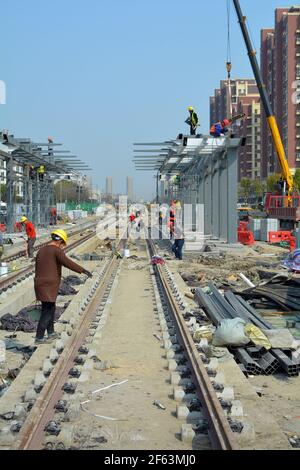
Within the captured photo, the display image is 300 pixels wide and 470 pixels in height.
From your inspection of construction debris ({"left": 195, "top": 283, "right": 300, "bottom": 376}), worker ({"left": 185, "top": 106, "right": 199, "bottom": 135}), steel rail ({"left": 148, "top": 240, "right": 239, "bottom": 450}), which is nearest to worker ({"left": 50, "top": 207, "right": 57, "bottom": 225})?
worker ({"left": 185, "top": 106, "right": 199, "bottom": 135})

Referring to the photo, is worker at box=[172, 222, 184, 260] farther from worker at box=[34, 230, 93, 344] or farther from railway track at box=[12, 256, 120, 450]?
worker at box=[34, 230, 93, 344]

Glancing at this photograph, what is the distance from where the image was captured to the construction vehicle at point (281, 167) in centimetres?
3519

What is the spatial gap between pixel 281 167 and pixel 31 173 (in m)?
15.3

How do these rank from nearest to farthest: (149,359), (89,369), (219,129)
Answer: (89,369)
(149,359)
(219,129)

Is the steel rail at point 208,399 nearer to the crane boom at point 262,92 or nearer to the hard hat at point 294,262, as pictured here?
the hard hat at point 294,262

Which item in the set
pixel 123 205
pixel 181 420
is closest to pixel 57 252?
pixel 181 420

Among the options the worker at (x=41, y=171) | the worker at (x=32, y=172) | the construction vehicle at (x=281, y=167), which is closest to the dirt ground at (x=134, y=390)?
the construction vehicle at (x=281, y=167)

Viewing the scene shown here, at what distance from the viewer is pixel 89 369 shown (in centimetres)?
725

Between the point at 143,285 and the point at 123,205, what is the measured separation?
72.3 m

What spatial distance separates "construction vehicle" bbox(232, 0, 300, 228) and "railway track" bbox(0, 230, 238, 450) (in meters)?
23.8

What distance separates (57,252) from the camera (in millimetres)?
8414

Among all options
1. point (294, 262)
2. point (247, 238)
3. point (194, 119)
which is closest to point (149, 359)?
point (294, 262)

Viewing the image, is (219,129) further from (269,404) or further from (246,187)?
(246,187)

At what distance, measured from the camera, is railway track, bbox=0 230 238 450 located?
16.3ft
